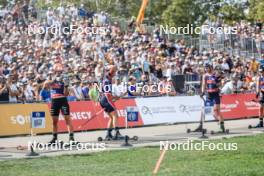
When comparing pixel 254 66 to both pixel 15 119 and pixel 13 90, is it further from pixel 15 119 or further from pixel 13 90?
pixel 15 119

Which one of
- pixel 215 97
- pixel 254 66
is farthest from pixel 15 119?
pixel 254 66

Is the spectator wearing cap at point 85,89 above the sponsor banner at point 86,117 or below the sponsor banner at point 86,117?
above

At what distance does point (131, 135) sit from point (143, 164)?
683 cm

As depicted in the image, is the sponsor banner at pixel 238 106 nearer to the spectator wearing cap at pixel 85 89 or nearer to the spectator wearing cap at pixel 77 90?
the spectator wearing cap at pixel 85 89

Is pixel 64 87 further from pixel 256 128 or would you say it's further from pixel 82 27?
pixel 82 27

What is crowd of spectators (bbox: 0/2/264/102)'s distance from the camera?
2188 centimetres

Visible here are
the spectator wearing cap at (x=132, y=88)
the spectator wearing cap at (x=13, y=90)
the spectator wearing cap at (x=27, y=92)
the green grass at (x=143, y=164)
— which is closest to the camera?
the green grass at (x=143, y=164)

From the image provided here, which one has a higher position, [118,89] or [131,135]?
[118,89]

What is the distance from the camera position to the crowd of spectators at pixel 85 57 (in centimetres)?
2188

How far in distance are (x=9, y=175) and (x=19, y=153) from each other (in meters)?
3.57

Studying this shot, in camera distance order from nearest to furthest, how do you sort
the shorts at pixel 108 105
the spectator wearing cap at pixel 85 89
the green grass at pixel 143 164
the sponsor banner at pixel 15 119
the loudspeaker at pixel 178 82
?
1. the green grass at pixel 143 164
2. the shorts at pixel 108 105
3. the sponsor banner at pixel 15 119
4. the spectator wearing cap at pixel 85 89
5. the loudspeaker at pixel 178 82


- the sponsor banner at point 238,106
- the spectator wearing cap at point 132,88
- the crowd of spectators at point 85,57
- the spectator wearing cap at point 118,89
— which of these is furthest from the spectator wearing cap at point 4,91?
the sponsor banner at point 238,106

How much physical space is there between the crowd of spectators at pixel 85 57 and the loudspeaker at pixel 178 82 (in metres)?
0.33

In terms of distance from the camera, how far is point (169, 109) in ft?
76.6
